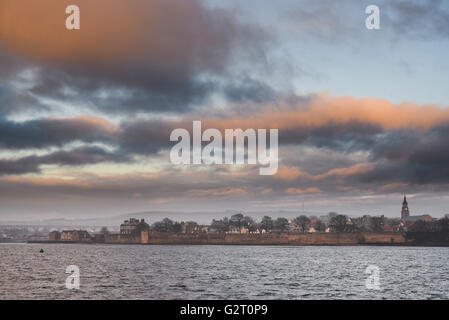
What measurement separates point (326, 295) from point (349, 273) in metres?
26.6

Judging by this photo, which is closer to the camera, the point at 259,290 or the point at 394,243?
the point at 259,290

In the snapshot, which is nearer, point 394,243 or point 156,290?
point 156,290

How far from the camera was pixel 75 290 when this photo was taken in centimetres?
4847

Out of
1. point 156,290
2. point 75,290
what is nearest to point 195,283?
point 156,290
